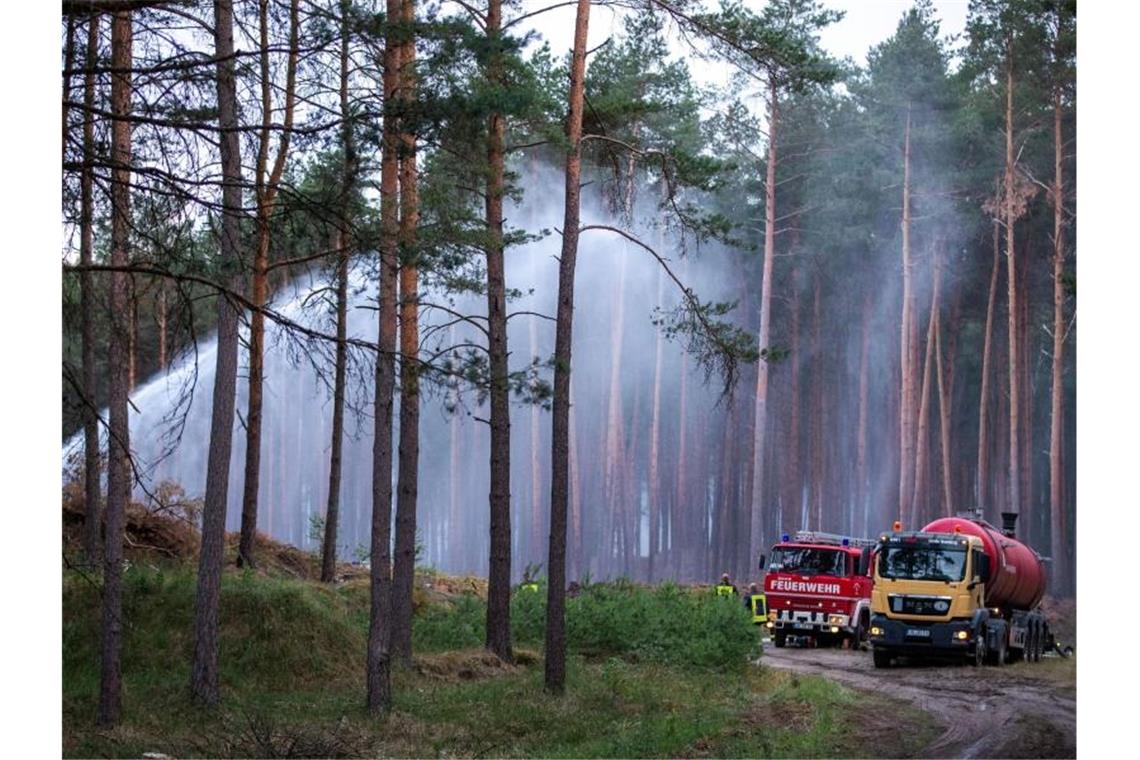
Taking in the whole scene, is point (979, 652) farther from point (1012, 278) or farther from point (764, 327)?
point (764, 327)

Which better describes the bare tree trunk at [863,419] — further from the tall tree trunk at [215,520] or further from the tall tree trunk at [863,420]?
the tall tree trunk at [215,520]

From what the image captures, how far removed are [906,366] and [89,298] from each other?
29678mm

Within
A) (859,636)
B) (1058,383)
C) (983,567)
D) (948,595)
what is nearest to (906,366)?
(1058,383)

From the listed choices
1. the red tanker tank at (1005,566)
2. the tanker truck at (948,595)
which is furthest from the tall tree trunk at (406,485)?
the red tanker tank at (1005,566)

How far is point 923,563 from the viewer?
22.7 m

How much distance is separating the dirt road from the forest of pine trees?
16.5ft

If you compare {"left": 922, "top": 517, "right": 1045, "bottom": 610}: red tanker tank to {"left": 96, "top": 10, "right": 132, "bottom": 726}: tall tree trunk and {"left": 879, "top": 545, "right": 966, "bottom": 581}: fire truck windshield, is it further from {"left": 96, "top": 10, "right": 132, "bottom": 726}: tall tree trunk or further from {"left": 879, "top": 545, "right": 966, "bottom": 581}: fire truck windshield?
{"left": 96, "top": 10, "right": 132, "bottom": 726}: tall tree trunk

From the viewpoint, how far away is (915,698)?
18547 mm

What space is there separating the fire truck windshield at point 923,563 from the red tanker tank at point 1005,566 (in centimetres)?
73

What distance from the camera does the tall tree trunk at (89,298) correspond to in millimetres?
11039
